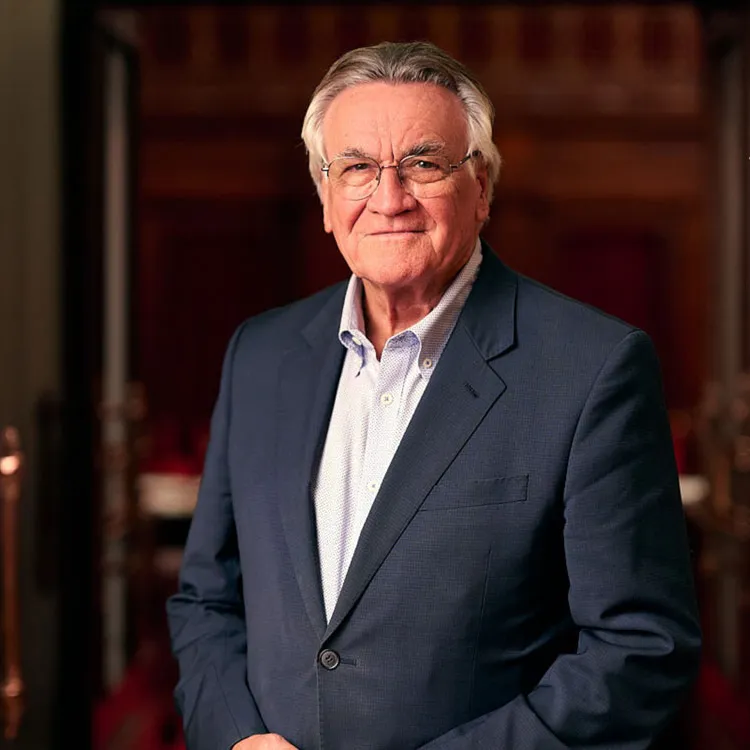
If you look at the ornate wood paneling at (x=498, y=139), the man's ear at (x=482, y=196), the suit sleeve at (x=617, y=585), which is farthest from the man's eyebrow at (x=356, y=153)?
the ornate wood paneling at (x=498, y=139)

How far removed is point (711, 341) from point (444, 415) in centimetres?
334

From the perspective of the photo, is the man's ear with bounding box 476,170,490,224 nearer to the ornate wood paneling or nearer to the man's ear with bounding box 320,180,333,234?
the man's ear with bounding box 320,180,333,234

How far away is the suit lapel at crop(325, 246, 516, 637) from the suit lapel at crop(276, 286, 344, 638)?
2.6 inches

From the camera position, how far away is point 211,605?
186 centimetres

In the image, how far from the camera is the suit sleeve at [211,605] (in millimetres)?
1790

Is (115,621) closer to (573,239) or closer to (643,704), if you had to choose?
(643,704)

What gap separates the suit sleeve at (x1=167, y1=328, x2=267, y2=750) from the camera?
70.5 inches

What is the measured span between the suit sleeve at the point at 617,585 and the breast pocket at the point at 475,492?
67mm

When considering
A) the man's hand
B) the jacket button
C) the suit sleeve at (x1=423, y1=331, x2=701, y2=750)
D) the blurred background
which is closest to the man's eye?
the suit sleeve at (x1=423, y1=331, x2=701, y2=750)

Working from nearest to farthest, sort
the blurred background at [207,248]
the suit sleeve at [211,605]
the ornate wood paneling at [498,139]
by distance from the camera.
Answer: the suit sleeve at [211,605] < the blurred background at [207,248] < the ornate wood paneling at [498,139]

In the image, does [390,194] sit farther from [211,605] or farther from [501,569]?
[211,605]

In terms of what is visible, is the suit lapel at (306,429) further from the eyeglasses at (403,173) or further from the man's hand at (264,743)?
the eyeglasses at (403,173)

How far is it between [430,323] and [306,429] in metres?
0.24

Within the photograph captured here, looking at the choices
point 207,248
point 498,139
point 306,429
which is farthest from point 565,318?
point 207,248
